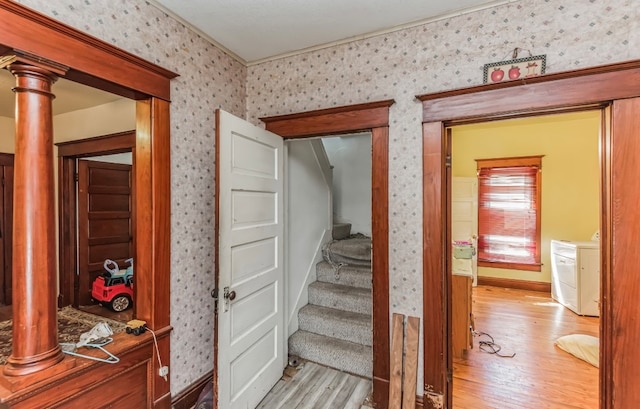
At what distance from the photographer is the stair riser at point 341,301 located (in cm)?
277

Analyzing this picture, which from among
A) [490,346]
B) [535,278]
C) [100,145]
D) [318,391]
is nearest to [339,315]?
[318,391]

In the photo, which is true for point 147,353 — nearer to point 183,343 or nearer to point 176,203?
point 183,343

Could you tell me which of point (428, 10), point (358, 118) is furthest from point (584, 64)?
point (358, 118)

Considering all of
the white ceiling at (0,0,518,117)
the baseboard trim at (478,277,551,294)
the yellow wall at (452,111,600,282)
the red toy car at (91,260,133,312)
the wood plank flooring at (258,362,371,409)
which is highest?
the white ceiling at (0,0,518,117)

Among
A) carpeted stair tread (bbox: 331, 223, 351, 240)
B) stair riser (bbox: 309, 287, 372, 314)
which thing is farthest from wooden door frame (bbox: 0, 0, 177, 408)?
carpeted stair tread (bbox: 331, 223, 351, 240)

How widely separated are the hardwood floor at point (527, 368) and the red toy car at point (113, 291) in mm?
3402

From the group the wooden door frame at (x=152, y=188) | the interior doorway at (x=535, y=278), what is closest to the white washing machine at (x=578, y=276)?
the interior doorway at (x=535, y=278)

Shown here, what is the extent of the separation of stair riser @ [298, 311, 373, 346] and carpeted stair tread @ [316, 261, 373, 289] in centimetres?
50

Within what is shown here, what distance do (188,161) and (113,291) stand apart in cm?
223

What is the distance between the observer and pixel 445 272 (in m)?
1.92

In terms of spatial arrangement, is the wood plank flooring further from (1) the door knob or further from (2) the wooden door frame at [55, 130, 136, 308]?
(2) the wooden door frame at [55, 130, 136, 308]

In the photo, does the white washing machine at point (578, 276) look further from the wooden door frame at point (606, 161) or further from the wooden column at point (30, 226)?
the wooden column at point (30, 226)

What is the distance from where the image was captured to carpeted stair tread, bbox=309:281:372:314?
2783 millimetres

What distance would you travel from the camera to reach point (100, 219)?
354 centimetres
